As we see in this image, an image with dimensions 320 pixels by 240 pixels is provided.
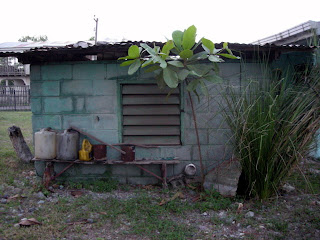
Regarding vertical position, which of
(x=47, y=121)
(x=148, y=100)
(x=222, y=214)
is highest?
(x=148, y=100)

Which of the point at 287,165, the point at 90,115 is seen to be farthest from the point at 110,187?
the point at 287,165

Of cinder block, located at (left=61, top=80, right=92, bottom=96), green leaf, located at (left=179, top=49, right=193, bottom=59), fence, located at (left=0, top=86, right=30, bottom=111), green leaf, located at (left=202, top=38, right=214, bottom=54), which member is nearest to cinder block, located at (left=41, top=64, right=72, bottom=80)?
cinder block, located at (left=61, top=80, right=92, bottom=96)

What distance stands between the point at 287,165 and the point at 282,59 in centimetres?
267

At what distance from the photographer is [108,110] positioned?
17.0 ft

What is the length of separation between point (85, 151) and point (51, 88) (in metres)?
1.27

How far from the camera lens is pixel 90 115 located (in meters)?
5.20

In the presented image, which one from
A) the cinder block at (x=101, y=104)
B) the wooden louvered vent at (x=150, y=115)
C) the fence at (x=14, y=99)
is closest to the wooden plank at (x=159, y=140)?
the wooden louvered vent at (x=150, y=115)

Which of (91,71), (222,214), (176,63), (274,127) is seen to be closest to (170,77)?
(176,63)

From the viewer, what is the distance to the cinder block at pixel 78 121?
5207 millimetres

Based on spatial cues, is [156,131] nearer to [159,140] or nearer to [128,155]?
[159,140]

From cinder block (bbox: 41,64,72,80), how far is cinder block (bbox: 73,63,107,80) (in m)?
0.16

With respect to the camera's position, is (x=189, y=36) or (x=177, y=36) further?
(x=177, y=36)

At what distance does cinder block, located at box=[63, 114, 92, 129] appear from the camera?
521 cm

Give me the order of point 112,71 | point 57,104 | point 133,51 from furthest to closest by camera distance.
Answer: point 57,104
point 112,71
point 133,51
